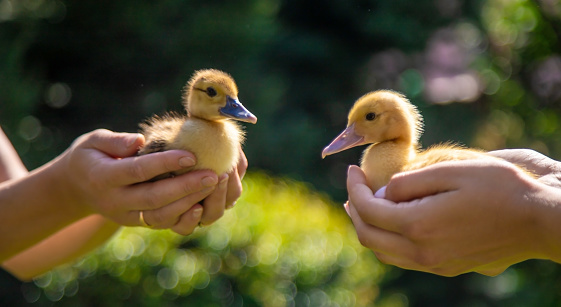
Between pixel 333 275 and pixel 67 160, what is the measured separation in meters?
1.70

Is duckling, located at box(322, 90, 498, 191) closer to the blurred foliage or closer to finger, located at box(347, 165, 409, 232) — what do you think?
finger, located at box(347, 165, 409, 232)

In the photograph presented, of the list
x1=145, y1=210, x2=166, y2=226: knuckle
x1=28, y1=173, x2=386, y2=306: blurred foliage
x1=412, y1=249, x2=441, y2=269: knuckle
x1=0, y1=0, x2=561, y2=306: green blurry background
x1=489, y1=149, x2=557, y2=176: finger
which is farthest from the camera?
x1=0, y1=0, x2=561, y2=306: green blurry background

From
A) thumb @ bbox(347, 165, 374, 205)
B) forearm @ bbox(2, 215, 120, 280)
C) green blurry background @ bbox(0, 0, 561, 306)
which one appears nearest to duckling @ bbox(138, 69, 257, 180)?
thumb @ bbox(347, 165, 374, 205)

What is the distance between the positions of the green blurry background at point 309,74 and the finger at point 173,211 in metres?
1.88

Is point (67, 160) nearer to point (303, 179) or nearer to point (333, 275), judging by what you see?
point (333, 275)

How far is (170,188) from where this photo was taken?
194cm

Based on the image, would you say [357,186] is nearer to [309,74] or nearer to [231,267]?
[231,267]

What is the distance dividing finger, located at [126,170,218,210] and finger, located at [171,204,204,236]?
3.8 inches

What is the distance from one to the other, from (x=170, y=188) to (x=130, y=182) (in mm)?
137

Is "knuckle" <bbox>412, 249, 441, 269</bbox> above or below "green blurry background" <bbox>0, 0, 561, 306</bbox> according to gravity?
above

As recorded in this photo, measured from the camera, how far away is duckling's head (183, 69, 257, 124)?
2.13 m

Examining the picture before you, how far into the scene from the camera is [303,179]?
5.49 meters

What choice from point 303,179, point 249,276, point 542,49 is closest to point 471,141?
point 542,49

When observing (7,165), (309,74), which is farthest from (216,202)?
(309,74)
